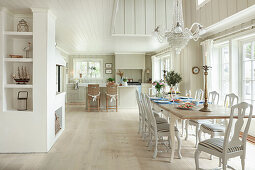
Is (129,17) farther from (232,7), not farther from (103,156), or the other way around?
(103,156)

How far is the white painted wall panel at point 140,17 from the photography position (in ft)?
17.1

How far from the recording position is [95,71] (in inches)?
399

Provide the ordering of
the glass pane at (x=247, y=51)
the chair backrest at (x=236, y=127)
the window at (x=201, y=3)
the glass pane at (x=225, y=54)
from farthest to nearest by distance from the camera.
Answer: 1. the glass pane at (x=225, y=54)
2. the window at (x=201, y=3)
3. the glass pane at (x=247, y=51)
4. the chair backrest at (x=236, y=127)

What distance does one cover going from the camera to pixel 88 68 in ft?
33.1

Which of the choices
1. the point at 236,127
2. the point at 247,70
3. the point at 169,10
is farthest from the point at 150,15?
the point at 236,127

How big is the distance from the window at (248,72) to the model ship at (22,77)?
4371 millimetres

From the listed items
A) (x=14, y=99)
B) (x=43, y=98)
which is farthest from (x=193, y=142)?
(x=14, y=99)

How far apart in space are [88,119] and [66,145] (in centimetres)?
224

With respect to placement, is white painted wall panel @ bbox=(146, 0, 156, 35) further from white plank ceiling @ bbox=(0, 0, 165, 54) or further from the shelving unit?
the shelving unit

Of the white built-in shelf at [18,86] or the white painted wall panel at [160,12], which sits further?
the white painted wall panel at [160,12]

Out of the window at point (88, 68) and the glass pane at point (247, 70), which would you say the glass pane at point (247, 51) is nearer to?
the glass pane at point (247, 70)

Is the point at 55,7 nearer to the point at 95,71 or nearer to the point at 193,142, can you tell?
the point at 193,142

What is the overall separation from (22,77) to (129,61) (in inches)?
261

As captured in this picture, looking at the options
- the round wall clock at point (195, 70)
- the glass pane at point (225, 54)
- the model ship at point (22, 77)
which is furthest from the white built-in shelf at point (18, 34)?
the glass pane at point (225, 54)
